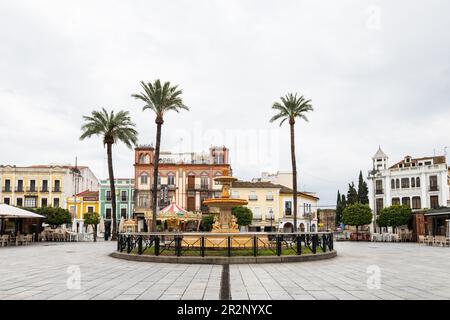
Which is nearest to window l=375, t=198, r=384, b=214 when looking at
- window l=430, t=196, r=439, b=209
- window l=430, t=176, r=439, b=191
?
window l=430, t=196, r=439, b=209

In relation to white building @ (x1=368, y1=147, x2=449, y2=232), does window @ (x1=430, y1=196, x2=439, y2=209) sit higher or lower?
lower

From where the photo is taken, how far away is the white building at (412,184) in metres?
55.8

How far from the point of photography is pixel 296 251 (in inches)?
754

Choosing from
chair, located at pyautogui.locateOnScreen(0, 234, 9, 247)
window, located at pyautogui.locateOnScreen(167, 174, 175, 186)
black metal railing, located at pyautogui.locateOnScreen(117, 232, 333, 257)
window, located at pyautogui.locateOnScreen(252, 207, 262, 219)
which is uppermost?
window, located at pyautogui.locateOnScreen(167, 174, 175, 186)

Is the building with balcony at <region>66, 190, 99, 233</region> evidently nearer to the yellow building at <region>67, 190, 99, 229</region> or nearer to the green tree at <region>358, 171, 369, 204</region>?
the yellow building at <region>67, 190, 99, 229</region>

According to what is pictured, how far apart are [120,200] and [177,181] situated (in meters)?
9.77

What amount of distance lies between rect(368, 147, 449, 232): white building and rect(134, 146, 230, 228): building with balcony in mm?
22995

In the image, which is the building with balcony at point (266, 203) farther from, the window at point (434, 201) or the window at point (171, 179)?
the window at point (434, 201)

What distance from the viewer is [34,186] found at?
217ft

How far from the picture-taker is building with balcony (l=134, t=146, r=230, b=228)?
62.5 meters

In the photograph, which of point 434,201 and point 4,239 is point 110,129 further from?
point 434,201
